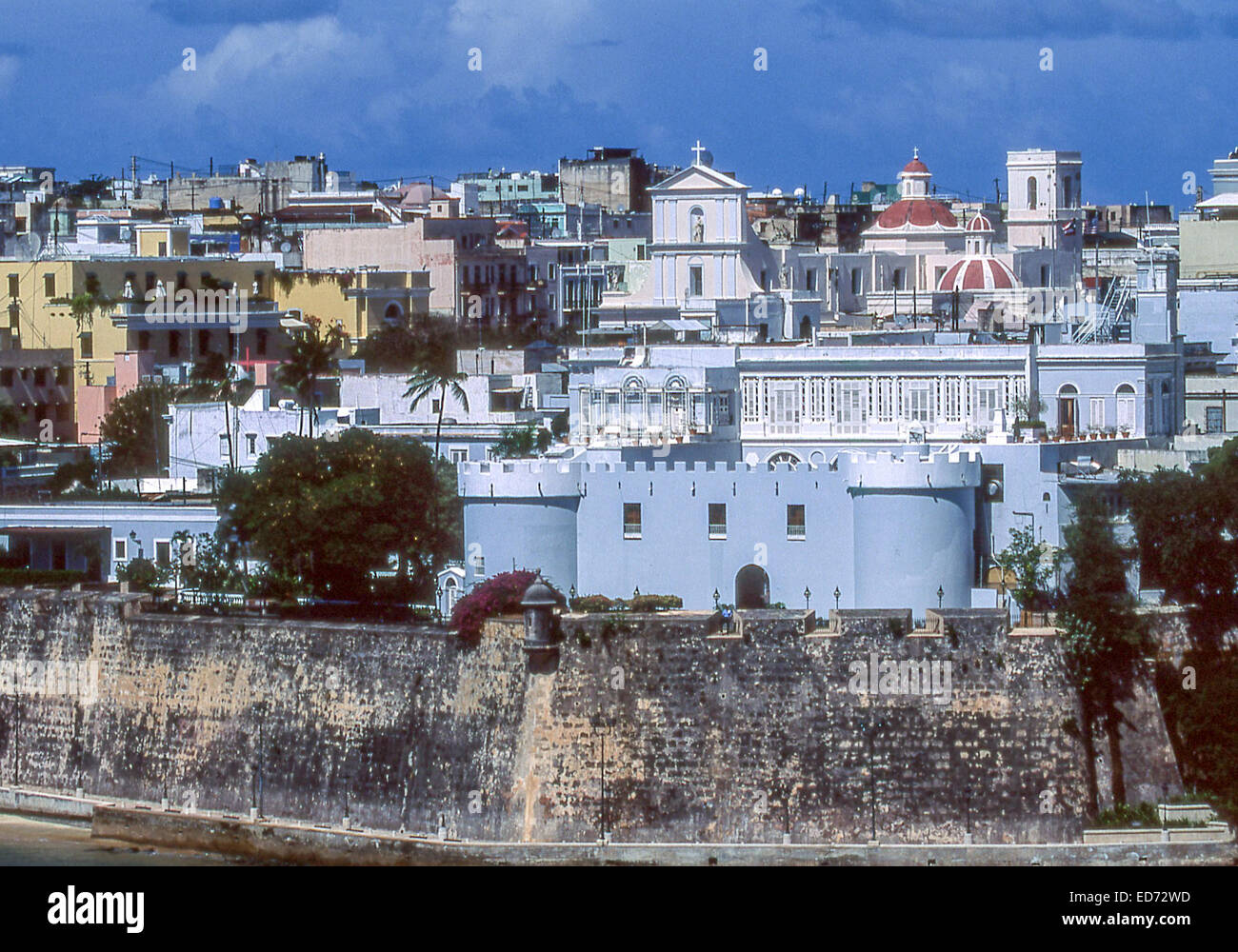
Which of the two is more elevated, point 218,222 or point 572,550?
point 218,222

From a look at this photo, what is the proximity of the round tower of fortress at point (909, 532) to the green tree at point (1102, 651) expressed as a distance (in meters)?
3.38

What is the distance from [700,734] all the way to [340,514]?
9421mm

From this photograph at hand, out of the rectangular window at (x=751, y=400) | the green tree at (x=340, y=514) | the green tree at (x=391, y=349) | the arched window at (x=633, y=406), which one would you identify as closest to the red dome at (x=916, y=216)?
the green tree at (x=391, y=349)

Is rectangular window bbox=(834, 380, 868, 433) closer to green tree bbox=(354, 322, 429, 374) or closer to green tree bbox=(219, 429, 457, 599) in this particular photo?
green tree bbox=(219, 429, 457, 599)

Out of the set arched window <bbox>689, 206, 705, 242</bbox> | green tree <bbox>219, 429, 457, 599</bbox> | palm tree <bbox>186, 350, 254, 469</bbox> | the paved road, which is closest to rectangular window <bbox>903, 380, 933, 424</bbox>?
green tree <bbox>219, 429, 457, 599</bbox>

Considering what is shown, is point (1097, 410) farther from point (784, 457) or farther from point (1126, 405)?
point (784, 457)

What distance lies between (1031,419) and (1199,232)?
31.0 meters

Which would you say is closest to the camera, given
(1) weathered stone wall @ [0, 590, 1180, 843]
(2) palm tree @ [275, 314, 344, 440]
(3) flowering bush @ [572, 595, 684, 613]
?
(1) weathered stone wall @ [0, 590, 1180, 843]

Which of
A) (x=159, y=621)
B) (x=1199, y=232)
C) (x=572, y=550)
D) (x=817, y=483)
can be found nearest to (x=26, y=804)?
(x=159, y=621)

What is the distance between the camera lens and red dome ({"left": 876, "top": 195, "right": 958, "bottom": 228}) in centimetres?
9394

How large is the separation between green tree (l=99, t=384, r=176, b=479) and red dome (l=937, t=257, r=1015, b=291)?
2110 centimetres
